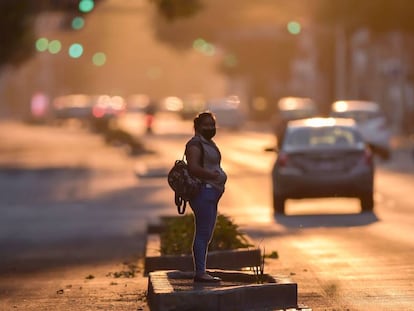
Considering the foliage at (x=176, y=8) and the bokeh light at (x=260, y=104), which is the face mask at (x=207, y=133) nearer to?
the foliage at (x=176, y=8)

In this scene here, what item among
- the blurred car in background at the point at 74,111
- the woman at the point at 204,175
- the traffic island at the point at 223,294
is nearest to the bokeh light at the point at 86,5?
the traffic island at the point at 223,294

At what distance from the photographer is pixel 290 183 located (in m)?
25.2

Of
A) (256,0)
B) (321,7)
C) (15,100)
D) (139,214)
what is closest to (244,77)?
(256,0)

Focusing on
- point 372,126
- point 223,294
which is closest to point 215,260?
point 223,294

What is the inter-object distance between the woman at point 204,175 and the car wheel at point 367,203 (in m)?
12.1

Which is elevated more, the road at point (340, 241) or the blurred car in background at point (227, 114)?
the blurred car in background at point (227, 114)

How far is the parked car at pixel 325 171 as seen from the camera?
24984mm

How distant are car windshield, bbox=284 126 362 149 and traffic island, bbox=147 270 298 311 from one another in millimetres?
11776

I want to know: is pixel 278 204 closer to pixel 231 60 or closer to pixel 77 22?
pixel 77 22

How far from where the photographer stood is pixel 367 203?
25.4m

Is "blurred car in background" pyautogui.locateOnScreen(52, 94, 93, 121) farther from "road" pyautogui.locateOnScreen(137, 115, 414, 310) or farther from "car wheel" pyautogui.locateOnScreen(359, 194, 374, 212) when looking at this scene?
"car wheel" pyautogui.locateOnScreen(359, 194, 374, 212)

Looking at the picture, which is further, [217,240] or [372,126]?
[372,126]

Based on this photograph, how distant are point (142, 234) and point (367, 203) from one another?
4378 millimetres

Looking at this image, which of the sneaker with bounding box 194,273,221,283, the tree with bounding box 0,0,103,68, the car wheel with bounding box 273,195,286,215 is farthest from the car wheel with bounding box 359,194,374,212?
the tree with bounding box 0,0,103,68
